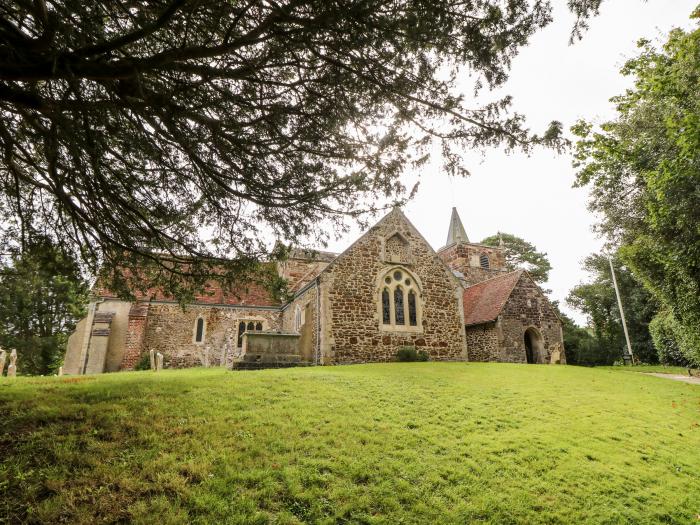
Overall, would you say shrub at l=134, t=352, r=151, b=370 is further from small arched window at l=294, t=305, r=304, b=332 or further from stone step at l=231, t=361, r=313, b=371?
stone step at l=231, t=361, r=313, b=371

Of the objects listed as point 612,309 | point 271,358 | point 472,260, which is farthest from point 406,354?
point 612,309

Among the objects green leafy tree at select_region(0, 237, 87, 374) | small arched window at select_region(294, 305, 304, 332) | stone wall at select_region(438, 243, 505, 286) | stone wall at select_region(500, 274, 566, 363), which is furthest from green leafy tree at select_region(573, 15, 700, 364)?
green leafy tree at select_region(0, 237, 87, 374)

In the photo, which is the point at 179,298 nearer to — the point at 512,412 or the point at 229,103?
the point at 229,103

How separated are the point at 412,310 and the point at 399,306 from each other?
0.75 meters

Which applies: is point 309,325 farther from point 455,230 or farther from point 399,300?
point 455,230

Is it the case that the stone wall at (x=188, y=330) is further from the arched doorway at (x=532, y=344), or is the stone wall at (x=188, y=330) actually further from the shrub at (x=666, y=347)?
the shrub at (x=666, y=347)

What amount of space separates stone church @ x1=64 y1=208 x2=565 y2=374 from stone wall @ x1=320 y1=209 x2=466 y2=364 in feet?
0.16

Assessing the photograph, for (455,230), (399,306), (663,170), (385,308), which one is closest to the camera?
(663,170)

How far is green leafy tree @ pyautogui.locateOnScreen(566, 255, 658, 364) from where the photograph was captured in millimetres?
29016

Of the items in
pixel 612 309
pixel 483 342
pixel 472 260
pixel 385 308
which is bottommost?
pixel 483 342

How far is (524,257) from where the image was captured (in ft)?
148

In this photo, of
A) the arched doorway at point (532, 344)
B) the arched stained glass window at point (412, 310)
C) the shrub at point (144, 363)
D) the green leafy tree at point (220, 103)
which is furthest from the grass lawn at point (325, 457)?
the shrub at point (144, 363)

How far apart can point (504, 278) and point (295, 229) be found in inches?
735

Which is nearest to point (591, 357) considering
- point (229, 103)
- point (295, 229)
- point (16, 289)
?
point (295, 229)
